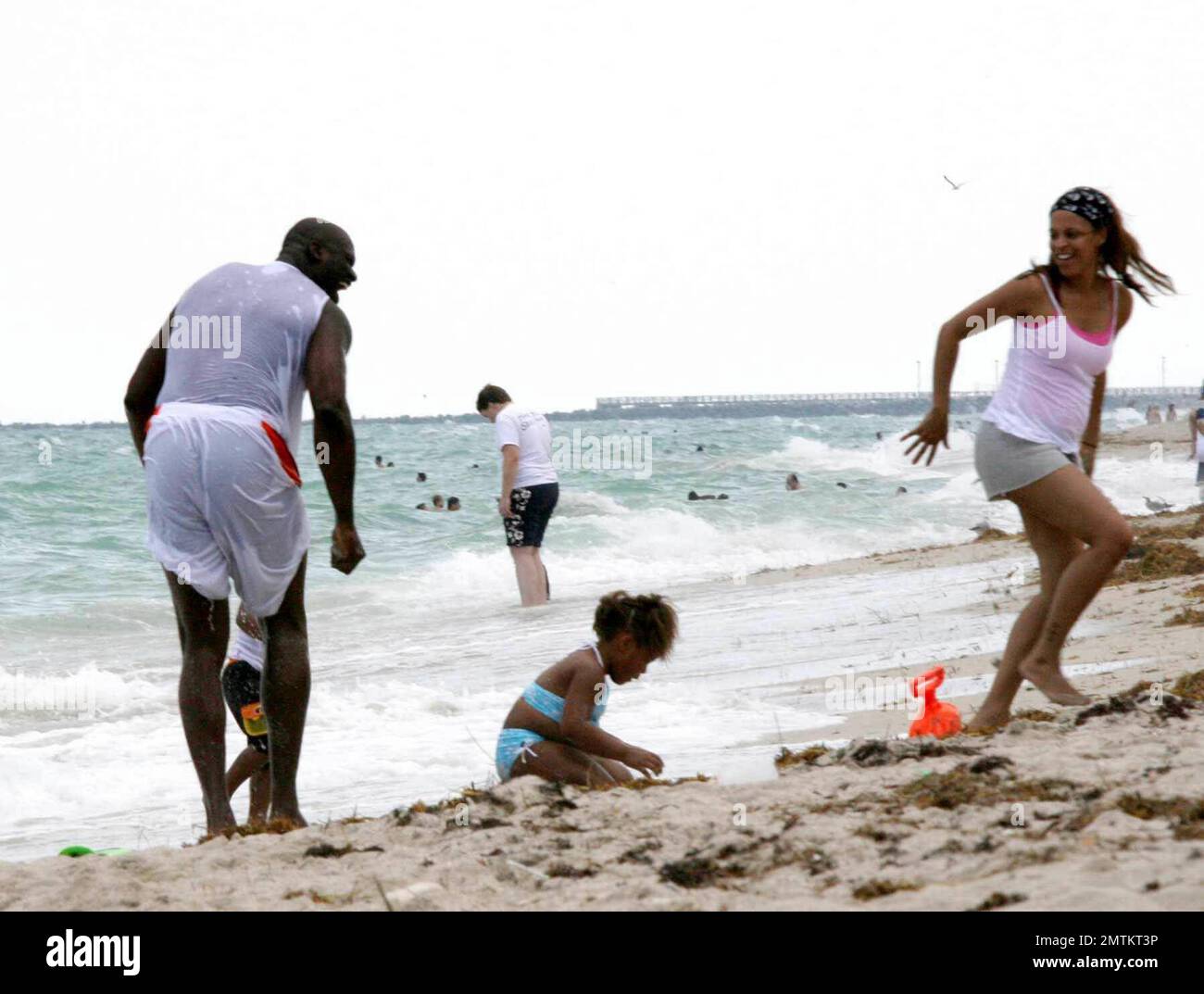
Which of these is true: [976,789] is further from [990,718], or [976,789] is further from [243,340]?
[243,340]

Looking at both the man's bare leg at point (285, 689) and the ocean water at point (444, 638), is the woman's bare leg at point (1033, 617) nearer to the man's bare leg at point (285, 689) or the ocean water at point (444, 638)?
the ocean water at point (444, 638)

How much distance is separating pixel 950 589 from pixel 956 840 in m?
7.07

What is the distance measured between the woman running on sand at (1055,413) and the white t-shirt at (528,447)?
572cm

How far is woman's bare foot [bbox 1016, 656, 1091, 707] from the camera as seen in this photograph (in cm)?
456

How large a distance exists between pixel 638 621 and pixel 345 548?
102 centimetres

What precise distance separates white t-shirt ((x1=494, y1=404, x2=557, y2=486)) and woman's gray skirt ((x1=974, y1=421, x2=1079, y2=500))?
5.70m

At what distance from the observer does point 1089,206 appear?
4602 millimetres

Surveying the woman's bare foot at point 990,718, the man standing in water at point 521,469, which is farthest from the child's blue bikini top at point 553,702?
the man standing in water at point 521,469

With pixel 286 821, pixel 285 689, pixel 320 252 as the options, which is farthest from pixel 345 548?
pixel 320 252

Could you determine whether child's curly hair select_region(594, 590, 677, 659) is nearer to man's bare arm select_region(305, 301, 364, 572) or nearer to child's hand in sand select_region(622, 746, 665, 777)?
child's hand in sand select_region(622, 746, 665, 777)

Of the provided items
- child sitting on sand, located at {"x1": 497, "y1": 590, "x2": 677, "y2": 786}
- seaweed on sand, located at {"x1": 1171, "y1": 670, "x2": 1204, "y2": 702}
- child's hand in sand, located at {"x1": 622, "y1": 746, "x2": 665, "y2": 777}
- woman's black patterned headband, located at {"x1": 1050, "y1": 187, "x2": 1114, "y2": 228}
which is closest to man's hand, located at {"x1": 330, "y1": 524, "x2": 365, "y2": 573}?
child sitting on sand, located at {"x1": 497, "y1": 590, "x2": 677, "y2": 786}

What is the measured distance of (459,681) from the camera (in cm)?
777

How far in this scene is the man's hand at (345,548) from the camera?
3938mm
